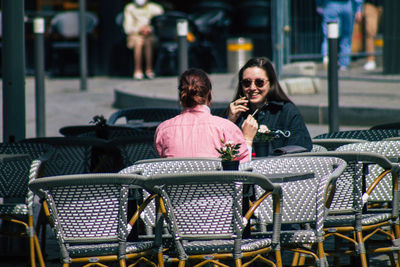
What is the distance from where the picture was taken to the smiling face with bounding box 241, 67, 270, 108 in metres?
5.70

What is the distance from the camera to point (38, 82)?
865 cm

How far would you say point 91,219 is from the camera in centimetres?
415

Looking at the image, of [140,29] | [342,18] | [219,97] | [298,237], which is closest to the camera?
[298,237]

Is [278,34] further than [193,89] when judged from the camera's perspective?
Yes

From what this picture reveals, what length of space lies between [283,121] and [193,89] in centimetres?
92

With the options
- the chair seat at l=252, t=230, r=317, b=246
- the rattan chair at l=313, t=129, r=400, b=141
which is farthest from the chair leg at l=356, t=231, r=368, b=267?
the rattan chair at l=313, t=129, r=400, b=141

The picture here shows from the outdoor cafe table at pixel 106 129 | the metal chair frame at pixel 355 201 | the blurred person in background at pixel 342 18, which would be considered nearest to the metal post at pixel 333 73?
the outdoor cafe table at pixel 106 129

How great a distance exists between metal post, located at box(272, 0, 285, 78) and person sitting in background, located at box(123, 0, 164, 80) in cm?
473

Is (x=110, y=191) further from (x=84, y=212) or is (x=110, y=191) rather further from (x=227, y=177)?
(x=227, y=177)

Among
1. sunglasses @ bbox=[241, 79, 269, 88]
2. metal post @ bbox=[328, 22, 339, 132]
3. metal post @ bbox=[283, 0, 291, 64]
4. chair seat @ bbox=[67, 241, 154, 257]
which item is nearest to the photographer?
chair seat @ bbox=[67, 241, 154, 257]

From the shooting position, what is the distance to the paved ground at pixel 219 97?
1117 cm

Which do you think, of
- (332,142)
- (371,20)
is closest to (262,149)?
(332,142)

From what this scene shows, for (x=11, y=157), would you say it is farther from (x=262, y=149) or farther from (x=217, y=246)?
(x=217, y=246)

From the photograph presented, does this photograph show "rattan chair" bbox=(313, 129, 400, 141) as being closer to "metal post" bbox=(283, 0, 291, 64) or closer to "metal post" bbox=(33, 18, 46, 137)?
"metal post" bbox=(33, 18, 46, 137)
